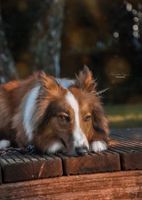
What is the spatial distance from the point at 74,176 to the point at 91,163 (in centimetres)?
16

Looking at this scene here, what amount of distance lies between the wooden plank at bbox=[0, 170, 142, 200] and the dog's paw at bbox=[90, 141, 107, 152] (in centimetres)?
49

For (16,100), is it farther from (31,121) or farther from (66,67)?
(66,67)

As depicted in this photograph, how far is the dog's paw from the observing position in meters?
4.99

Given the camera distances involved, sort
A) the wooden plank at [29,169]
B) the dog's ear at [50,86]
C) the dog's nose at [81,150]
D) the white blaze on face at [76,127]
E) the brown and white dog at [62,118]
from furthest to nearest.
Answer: the dog's ear at [50,86]
the brown and white dog at [62,118]
the white blaze on face at [76,127]
the dog's nose at [81,150]
the wooden plank at [29,169]

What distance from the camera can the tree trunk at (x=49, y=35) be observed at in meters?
16.2

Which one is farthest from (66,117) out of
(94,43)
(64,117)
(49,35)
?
(94,43)

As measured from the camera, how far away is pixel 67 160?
174 inches

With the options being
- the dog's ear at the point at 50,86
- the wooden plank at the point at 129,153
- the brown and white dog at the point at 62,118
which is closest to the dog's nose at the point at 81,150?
the brown and white dog at the point at 62,118

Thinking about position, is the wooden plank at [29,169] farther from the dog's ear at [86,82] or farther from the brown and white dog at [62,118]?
the dog's ear at [86,82]

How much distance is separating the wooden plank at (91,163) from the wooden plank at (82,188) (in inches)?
1.5

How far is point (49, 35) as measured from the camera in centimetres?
1616

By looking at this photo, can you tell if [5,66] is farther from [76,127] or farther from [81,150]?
[81,150]

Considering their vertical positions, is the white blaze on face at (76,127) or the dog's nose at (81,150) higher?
the white blaze on face at (76,127)

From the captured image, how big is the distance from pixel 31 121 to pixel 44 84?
0.35 metres
